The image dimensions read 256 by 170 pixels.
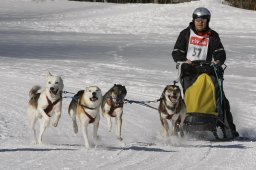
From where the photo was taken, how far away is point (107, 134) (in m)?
8.16

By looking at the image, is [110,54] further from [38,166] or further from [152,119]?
[38,166]

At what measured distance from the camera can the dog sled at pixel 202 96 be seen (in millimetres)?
7918

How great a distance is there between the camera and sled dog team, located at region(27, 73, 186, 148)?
263 inches

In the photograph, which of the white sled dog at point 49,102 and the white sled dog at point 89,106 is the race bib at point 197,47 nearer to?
the white sled dog at point 89,106

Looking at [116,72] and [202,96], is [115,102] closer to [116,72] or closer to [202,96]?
[202,96]

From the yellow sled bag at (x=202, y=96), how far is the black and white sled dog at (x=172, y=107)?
0.33m

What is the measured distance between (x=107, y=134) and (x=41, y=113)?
4.82ft

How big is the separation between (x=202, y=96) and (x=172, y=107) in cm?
61

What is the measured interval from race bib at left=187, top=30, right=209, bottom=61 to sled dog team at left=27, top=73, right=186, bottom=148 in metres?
0.96

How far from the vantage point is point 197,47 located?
27.1 ft

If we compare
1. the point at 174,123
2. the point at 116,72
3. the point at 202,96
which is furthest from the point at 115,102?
the point at 116,72

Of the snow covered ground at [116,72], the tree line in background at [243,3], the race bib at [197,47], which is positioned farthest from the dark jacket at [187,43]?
the tree line in background at [243,3]

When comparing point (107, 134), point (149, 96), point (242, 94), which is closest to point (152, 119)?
point (107, 134)

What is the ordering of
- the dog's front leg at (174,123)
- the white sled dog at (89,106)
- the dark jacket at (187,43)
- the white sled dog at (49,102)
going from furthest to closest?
the dark jacket at (187,43)
the dog's front leg at (174,123)
the white sled dog at (49,102)
the white sled dog at (89,106)
